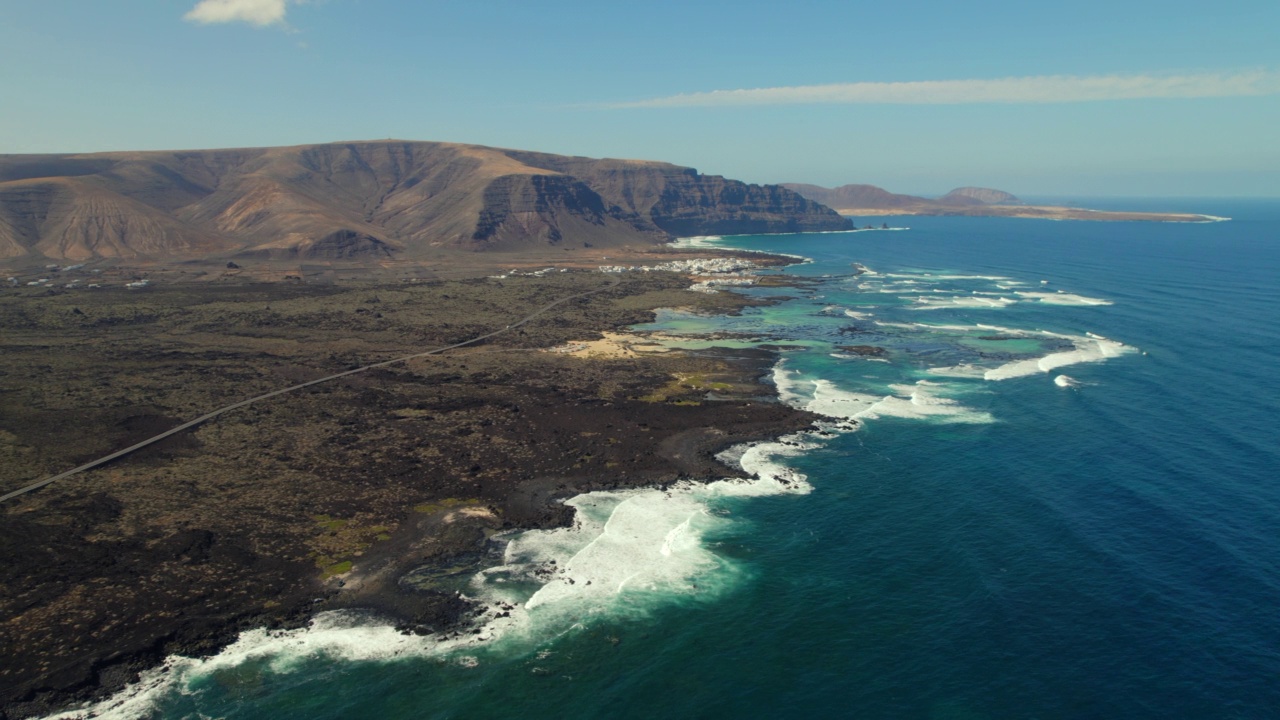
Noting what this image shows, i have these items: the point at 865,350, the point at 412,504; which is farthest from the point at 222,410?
the point at 865,350

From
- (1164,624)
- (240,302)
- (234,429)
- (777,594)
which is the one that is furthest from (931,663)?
(240,302)

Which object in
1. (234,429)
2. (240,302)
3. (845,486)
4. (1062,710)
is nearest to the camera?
(1062,710)

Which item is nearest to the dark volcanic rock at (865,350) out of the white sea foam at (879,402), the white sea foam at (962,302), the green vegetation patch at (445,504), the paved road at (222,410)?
the white sea foam at (879,402)

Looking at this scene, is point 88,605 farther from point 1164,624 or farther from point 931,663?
point 1164,624

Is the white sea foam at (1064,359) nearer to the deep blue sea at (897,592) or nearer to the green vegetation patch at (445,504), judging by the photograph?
the deep blue sea at (897,592)

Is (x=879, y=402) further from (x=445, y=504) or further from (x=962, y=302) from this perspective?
(x=962, y=302)

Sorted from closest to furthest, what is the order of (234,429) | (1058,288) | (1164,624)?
1. (1164,624)
2. (234,429)
3. (1058,288)

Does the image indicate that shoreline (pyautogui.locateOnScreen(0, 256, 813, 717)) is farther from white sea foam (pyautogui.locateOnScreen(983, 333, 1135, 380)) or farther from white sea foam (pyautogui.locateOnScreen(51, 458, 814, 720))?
white sea foam (pyautogui.locateOnScreen(983, 333, 1135, 380))

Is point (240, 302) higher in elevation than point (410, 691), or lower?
higher
